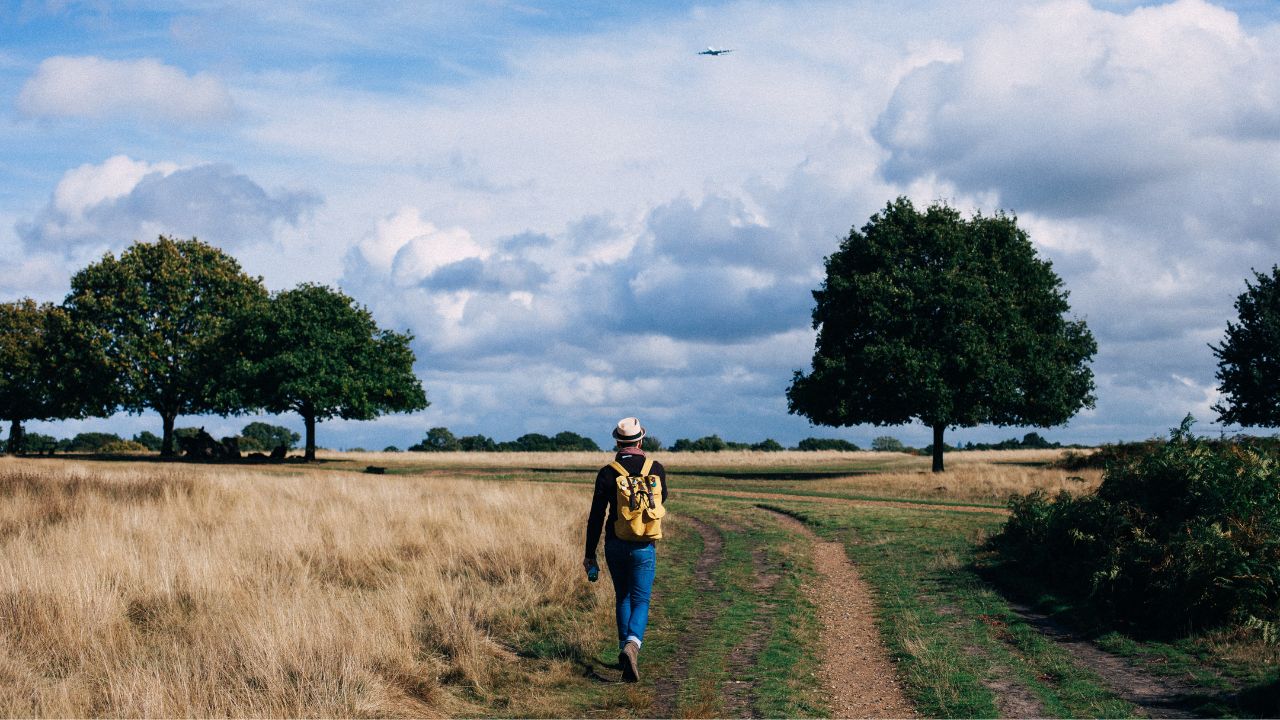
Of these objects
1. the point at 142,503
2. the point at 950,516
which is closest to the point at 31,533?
the point at 142,503

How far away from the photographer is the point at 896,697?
8.46 metres

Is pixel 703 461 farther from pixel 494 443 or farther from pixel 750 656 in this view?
pixel 750 656

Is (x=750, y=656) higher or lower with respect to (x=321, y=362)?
lower

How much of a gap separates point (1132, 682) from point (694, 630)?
486 cm

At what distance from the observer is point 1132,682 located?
9.20 m

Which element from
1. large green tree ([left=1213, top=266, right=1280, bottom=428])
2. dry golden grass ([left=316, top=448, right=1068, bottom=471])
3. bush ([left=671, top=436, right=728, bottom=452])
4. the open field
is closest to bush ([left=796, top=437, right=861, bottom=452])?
bush ([left=671, top=436, right=728, bottom=452])

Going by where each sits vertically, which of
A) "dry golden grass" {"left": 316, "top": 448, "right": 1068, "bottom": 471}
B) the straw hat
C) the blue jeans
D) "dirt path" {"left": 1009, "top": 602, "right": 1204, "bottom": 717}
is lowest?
"dry golden grass" {"left": 316, "top": 448, "right": 1068, "bottom": 471}

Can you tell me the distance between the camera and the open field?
322 inches

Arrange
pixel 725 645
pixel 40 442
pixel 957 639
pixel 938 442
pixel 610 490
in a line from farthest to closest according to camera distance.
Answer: pixel 40 442, pixel 938 442, pixel 957 639, pixel 725 645, pixel 610 490

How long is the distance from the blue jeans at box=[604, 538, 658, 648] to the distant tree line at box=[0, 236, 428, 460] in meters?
47.2

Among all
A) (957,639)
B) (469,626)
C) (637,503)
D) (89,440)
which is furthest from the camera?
(89,440)

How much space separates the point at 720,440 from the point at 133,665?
10073 cm

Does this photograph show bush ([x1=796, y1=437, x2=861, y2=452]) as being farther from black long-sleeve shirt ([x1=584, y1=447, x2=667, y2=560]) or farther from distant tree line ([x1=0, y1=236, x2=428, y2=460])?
black long-sleeve shirt ([x1=584, y1=447, x2=667, y2=560])

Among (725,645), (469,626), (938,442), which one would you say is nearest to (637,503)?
(725,645)
